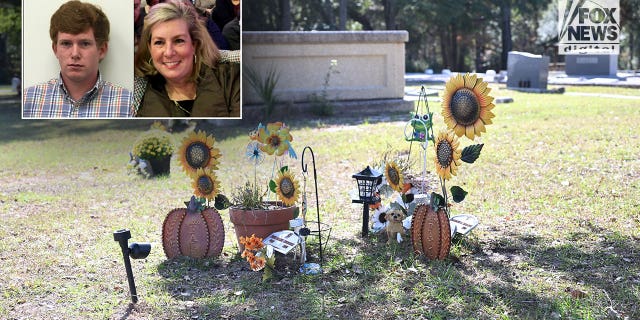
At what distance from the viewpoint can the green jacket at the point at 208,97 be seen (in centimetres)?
620

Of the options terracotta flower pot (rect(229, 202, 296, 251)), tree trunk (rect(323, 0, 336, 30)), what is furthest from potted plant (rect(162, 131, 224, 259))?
tree trunk (rect(323, 0, 336, 30))

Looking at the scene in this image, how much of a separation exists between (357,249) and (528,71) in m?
14.7

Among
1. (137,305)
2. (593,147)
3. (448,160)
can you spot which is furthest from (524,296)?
(593,147)

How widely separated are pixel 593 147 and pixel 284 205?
529 cm

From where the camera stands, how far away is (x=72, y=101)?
5812 millimetres

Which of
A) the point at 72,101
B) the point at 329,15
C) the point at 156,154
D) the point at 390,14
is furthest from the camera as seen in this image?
the point at 390,14

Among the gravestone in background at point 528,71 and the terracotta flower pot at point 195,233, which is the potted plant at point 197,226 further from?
the gravestone in background at point 528,71

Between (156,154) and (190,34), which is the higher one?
(190,34)

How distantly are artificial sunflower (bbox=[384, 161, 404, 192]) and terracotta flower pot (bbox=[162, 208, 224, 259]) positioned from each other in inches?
46.3

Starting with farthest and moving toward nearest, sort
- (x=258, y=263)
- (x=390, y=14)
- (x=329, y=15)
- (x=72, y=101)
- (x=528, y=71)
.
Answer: (x=390, y=14)
(x=329, y=15)
(x=528, y=71)
(x=72, y=101)
(x=258, y=263)

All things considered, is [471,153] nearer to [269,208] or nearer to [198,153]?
[269,208]

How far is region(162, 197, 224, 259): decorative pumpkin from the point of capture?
5.18 meters

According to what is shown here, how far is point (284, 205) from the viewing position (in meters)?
5.34

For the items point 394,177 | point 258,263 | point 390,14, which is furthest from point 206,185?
point 390,14
